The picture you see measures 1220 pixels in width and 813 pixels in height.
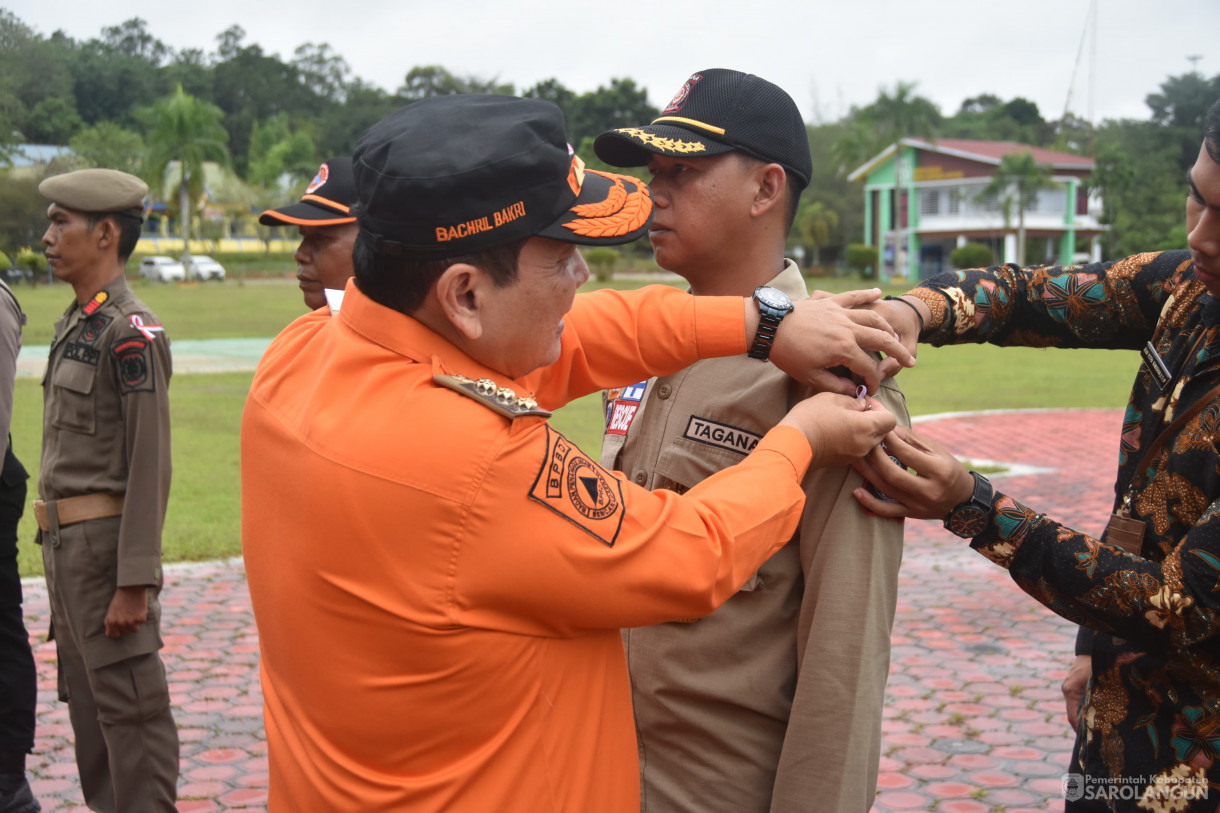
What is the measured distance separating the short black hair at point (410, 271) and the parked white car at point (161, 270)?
5435 cm

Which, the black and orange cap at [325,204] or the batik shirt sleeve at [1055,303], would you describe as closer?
the batik shirt sleeve at [1055,303]

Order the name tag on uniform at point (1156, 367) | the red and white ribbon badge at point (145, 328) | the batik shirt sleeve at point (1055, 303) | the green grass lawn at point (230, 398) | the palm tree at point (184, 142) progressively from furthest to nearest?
the palm tree at point (184, 142), the green grass lawn at point (230, 398), the red and white ribbon badge at point (145, 328), the batik shirt sleeve at point (1055, 303), the name tag on uniform at point (1156, 367)

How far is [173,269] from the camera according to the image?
53.2 meters

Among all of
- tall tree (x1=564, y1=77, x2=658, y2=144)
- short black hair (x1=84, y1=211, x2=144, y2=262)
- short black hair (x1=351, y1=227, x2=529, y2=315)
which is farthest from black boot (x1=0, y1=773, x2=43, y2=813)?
tall tree (x1=564, y1=77, x2=658, y2=144)

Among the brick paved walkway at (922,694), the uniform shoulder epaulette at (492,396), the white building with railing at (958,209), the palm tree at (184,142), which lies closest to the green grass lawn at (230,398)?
the brick paved walkway at (922,694)

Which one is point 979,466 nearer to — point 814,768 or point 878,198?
point 814,768

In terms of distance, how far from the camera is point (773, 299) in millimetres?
2195

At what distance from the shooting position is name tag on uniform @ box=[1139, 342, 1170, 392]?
2.29m

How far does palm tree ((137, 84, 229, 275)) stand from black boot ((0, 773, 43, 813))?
172ft

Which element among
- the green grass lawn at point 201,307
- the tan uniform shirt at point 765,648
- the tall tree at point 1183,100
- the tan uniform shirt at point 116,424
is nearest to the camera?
the tan uniform shirt at point 765,648

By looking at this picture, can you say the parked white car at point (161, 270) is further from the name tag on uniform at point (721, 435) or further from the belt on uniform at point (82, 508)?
the name tag on uniform at point (721, 435)

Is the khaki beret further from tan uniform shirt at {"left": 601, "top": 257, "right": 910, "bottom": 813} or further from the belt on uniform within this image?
tan uniform shirt at {"left": 601, "top": 257, "right": 910, "bottom": 813}

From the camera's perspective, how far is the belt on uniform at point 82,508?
4.24 meters

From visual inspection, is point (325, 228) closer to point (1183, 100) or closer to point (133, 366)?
point (133, 366)
